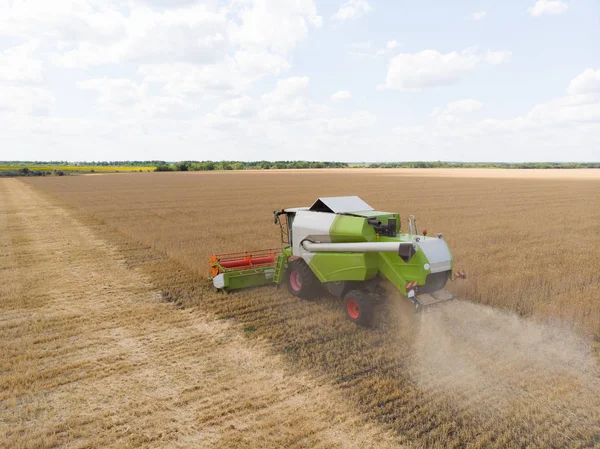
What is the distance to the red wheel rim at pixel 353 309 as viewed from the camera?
7578 millimetres

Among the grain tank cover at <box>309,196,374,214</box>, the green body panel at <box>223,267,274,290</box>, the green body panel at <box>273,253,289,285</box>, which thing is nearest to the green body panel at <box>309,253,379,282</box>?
the grain tank cover at <box>309,196,374,214</box>

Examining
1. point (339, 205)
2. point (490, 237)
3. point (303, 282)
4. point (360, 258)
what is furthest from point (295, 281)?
point (490, 237)

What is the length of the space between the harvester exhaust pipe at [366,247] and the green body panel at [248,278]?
1.94 meters

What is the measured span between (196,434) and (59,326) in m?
4.73

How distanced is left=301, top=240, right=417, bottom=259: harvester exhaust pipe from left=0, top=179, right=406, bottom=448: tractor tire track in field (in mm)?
2231

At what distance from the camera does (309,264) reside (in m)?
8.55

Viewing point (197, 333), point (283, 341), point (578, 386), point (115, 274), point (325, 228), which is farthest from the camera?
point (115, 274)

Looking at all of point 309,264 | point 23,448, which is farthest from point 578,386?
point 23,448

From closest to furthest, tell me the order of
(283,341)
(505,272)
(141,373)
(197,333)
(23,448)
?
(23,448) → (141,373) → (283,341) → (197,333) → (505,272)

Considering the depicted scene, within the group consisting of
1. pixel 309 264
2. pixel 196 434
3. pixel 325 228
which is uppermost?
pixel 325 228

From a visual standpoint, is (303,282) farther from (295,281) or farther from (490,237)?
(490,237)

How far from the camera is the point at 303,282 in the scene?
344 inches

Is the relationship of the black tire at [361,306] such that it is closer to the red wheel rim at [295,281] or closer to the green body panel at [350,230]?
the green body panel at [350,230]

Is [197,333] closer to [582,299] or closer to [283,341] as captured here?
[283,341]
